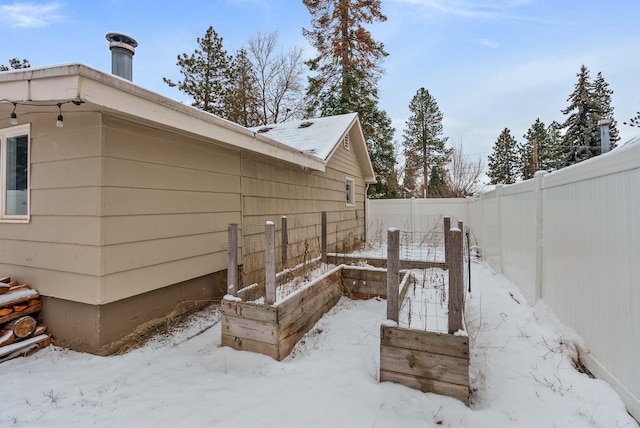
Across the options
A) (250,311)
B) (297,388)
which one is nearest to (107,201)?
(250,311)

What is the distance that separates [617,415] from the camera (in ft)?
6.28

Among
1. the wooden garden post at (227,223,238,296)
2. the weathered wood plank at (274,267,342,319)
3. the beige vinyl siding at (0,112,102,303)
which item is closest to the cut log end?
the beige vinyl siding at (0,112,102,303)

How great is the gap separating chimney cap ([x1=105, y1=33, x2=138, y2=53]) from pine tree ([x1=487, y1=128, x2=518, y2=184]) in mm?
30434

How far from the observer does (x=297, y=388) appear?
7.79 feet

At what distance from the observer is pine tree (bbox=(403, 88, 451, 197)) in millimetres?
23906

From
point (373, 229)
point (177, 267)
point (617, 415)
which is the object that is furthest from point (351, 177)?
point (617, 415)

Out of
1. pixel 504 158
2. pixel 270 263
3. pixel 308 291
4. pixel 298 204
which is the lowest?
pixel 308 291

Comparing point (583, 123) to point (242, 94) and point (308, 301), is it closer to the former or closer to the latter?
point (242, 94)

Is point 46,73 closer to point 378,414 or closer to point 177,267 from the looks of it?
point 177,267

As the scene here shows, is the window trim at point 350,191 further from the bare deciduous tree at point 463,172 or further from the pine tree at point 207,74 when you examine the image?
the bare deciduous tree at point 463,172

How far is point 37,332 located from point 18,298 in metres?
0.40

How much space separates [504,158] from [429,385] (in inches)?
1259

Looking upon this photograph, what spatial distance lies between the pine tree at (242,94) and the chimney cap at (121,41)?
14.1m

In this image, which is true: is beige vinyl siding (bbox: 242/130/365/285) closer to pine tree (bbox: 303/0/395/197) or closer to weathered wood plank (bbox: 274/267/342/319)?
weathered wood plank (bbox: 274/267/342/319)
